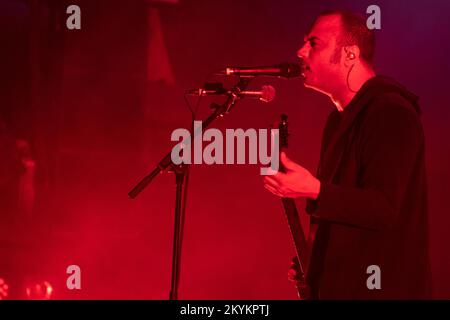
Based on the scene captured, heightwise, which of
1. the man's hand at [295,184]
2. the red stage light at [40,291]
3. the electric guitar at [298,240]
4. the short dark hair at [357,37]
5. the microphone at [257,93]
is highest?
the short dark hair at [357,37]

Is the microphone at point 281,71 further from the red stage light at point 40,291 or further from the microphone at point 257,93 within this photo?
the red stage light at point 40,291

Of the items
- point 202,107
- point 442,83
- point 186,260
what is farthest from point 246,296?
point 442,83

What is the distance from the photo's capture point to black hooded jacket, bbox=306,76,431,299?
6.66ft

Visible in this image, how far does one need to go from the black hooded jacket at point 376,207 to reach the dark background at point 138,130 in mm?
2279

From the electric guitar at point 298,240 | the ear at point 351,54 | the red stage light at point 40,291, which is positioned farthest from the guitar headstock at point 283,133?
the red stage light at point 40,291

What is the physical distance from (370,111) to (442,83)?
7.47 ft

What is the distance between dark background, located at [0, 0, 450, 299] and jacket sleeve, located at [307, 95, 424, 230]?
241 centimetres

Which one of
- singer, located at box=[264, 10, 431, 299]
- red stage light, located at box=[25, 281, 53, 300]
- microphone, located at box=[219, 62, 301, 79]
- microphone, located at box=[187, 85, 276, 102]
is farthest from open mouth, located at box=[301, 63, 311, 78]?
red stage light, located at box=[25, 281, 53, 300]

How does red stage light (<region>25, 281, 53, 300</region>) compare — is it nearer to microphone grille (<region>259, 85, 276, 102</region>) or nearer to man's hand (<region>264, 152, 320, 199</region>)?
microphone grille (<region>259, 85, 276, 102</region>)

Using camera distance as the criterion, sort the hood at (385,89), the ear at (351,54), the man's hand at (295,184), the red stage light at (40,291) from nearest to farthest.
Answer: the man's hand at (295,184), the hood at (385,89), the ear at (351,54), the red stage light at (40,291)

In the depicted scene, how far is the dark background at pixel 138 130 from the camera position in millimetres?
4465

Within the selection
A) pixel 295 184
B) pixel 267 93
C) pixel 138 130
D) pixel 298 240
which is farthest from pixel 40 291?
pixel 295 184
